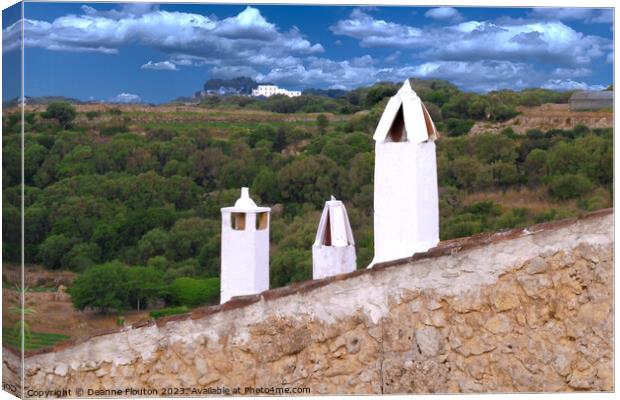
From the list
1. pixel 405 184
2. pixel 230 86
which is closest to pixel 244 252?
pixel 405 184

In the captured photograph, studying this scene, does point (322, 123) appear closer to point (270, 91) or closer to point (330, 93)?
point (270, 91)

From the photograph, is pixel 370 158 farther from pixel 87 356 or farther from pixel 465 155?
pixel 87 356

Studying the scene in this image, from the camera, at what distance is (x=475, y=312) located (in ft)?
19.7

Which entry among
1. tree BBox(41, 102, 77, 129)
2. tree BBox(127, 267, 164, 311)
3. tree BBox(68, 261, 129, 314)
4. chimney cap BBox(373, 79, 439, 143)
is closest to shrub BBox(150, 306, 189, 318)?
tree BBox(68, 261, 129, 314)

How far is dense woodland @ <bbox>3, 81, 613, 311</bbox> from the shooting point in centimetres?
1664

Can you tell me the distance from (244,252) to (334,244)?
751 millimetres

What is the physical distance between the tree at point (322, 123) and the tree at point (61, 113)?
15.2 feet

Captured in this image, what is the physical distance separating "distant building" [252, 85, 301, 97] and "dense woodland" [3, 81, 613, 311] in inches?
10.3

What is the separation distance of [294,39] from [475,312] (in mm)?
4288

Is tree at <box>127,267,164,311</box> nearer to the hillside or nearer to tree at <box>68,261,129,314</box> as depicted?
tree at <box>68,261,129,314</box>

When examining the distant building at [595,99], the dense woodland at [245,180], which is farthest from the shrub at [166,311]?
the distant building at [595,99]

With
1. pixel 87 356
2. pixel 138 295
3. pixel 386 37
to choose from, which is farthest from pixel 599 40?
pixel 138 295

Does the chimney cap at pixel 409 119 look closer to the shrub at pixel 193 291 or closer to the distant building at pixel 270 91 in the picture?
the distant building at pixel 270 91

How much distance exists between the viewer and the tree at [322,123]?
18.3 metres
